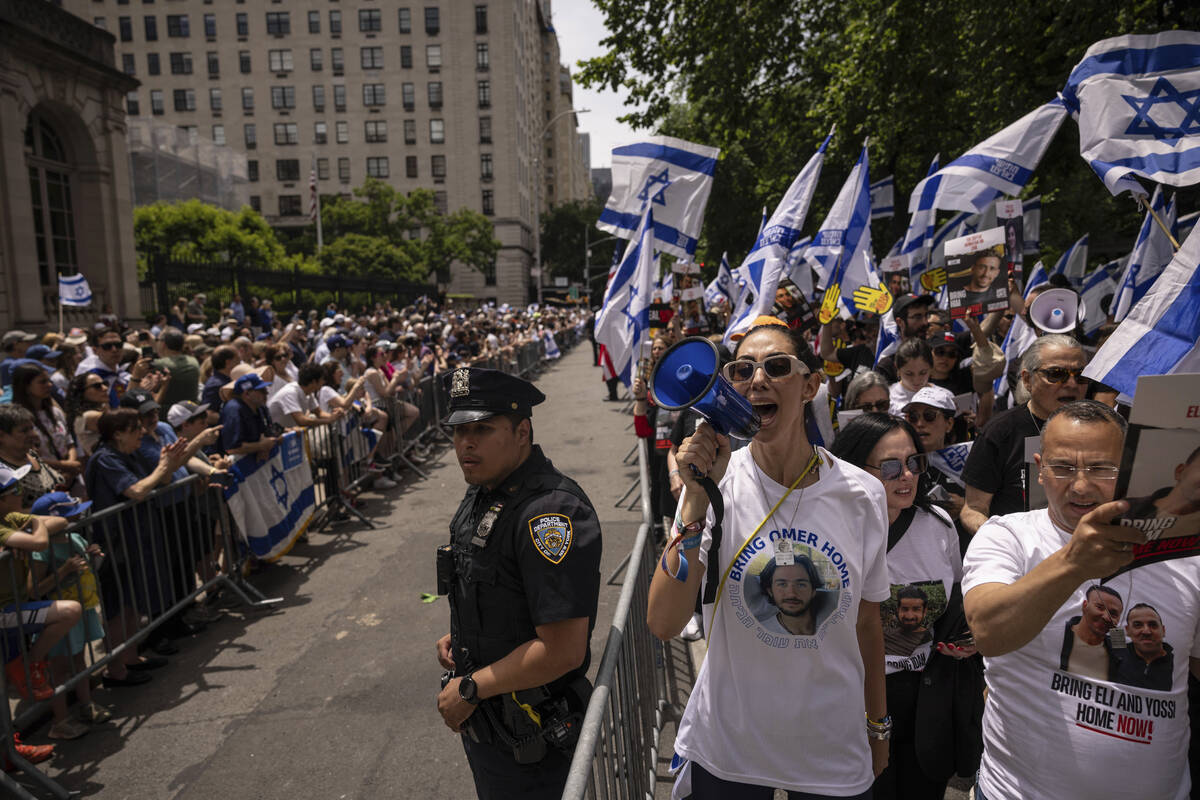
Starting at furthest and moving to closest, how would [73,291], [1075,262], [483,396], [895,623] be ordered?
[73,291]
[1075,262]
[895,623]
[483,396]

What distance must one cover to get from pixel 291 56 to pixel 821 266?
7480 centimetres

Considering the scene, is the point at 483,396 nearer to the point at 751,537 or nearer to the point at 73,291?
the point at 751,537

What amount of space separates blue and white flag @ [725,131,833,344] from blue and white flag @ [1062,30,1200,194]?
2254 mm

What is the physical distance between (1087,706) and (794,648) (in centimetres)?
74

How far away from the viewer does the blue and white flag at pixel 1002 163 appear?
5.41 m

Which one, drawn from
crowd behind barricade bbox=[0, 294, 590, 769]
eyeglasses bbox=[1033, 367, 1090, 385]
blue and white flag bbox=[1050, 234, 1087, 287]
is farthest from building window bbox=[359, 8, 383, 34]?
eyeglasses bbox=[1033, 367, 1090, 385]

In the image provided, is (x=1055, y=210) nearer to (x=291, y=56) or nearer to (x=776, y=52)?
(x=776, y=52)

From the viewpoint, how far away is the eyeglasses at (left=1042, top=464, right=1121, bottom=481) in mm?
1937

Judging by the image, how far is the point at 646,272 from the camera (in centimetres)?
692

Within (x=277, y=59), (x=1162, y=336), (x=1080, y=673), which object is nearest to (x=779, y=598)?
(x=1080, y=673)

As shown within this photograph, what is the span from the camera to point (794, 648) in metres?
2.10

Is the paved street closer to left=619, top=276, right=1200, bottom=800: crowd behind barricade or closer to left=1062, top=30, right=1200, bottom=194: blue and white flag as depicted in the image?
left=619, top=276, right=1200, bottom=800: crowd behind barricade

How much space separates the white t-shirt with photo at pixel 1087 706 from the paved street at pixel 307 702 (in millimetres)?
2795

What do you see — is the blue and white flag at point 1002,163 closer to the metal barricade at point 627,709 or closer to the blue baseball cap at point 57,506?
the metal barricade at point 627,709
